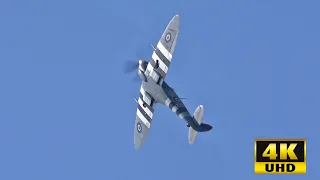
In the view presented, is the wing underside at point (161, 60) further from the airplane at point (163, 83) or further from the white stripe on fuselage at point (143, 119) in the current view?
the white stripe on fuselage at point (143, 119)

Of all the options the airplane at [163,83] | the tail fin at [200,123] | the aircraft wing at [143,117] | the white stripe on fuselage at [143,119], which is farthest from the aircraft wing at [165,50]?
the white stripe on fuselage at [143,119]

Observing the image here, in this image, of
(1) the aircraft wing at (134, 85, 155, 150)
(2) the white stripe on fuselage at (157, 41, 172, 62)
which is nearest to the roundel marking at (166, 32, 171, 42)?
(2) the white stripe on fuselage at (157, 41, 172, 62)

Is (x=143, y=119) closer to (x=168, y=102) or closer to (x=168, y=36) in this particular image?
(x=168, y=102)

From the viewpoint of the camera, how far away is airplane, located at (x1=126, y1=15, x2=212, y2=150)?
115838 mm

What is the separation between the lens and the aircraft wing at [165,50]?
381ft

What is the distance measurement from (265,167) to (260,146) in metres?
1.92

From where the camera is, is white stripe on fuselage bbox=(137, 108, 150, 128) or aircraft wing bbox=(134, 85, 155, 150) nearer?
aircraft wing bbox=(134, 85, 155, 150)

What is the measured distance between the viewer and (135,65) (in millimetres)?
119562

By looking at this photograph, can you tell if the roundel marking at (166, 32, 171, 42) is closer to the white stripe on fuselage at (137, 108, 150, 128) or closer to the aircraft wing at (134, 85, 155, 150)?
the aircraft wing at (134, 85, 155, 150)

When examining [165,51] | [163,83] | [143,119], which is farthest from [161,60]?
[143,119]

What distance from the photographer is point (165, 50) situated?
384ft

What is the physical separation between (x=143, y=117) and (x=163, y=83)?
22.1 feet

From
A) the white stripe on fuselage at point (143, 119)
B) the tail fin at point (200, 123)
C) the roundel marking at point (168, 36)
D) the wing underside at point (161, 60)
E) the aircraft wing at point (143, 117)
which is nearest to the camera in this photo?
the tail fin at point (200, 123)

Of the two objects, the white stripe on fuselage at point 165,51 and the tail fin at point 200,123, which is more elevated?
the white stripe on fuselage at point 165,51
